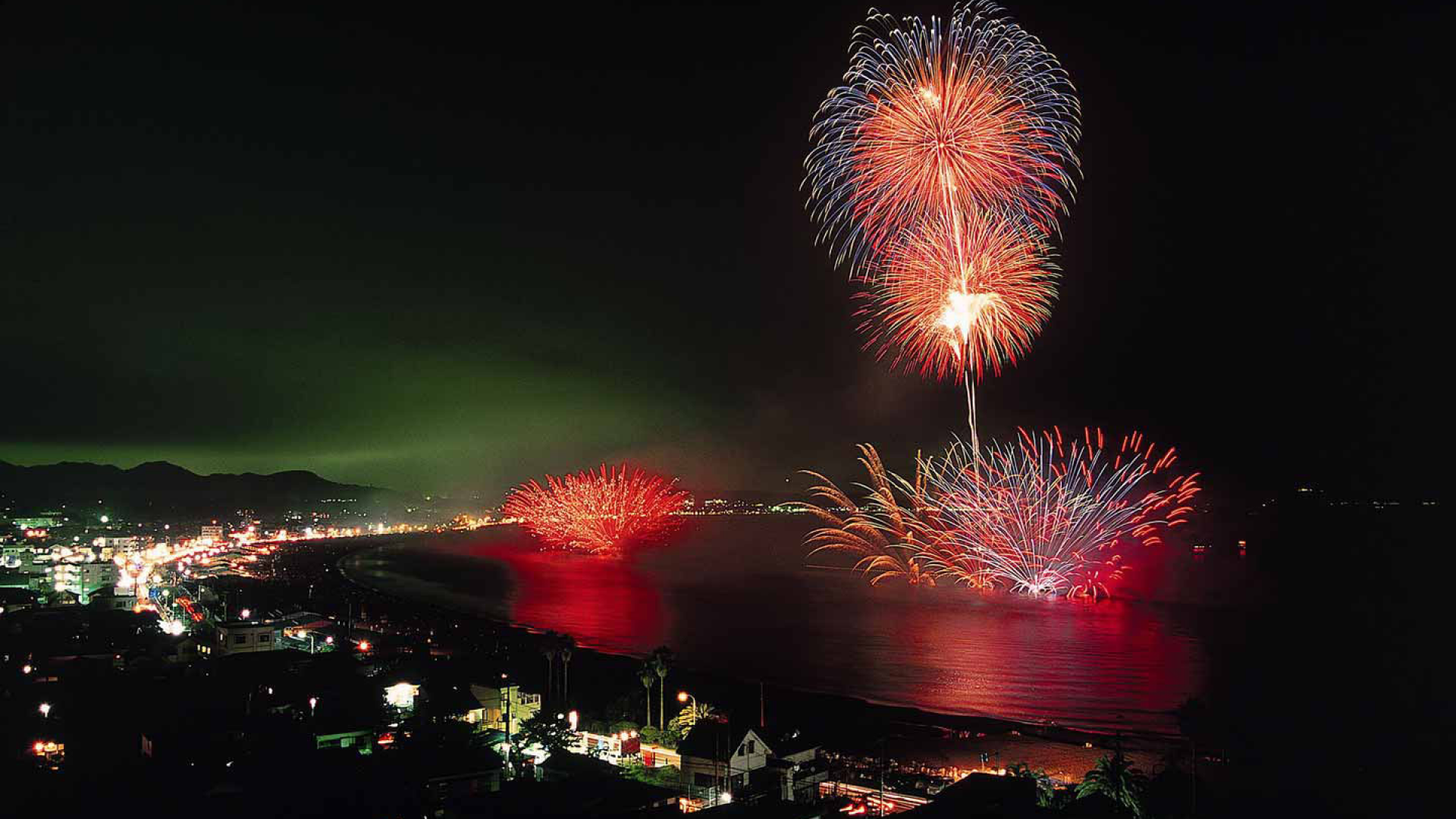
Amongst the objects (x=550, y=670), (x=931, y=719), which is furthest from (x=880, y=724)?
(x=550, y=670)

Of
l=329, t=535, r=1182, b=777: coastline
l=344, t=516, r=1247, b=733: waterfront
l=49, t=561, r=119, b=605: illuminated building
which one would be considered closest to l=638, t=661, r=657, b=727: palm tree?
l=329, t=535, r=1182, b=777: coastline

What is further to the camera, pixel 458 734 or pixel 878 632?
pixel 878 632

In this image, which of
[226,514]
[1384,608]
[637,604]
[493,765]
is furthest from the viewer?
[226,514]

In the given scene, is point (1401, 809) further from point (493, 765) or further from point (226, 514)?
point (226, 514)

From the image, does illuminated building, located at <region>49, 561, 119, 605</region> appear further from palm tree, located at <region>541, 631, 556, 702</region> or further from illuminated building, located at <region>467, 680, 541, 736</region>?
illuminated building, located at <region>467, 680, 541, 736</region>

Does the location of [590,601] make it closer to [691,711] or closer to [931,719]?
[931,719]

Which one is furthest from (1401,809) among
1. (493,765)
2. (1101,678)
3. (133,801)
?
A: (133,801)
